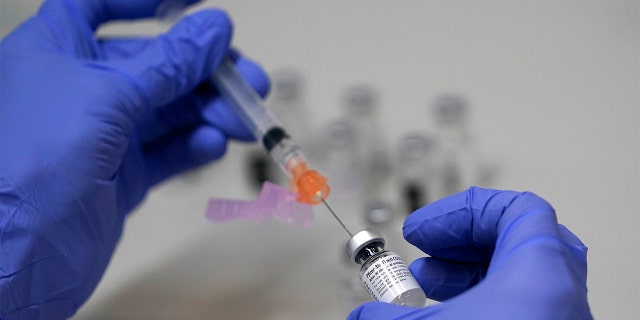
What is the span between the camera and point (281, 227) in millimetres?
1496

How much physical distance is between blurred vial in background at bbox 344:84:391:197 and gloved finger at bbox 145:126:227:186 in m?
0.32

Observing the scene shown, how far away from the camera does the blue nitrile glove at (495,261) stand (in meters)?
0.78

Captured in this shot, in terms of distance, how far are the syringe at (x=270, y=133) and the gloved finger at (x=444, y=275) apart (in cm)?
19

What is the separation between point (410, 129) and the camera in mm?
1614

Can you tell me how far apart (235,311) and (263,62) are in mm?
710

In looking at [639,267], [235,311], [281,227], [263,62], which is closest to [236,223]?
[281,227]

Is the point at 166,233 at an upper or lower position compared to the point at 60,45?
lower

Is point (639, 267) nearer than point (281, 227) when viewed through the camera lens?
Yes

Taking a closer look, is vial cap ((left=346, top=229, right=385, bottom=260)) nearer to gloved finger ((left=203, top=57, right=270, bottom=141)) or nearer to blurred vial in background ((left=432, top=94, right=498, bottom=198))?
gloved finger ((left=203, top=57, right=270, bottom=141))

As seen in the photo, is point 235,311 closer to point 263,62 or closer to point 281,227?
point 281,227

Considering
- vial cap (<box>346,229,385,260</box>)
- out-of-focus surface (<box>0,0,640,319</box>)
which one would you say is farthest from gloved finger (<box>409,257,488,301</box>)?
out-of-focus surface (<box>0,0,640,319</box>)

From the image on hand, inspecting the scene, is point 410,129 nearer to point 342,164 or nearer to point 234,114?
point 342,164

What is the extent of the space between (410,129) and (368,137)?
0.09 metres

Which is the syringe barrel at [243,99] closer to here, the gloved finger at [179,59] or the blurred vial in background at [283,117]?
the gloved finger at [179,59]
